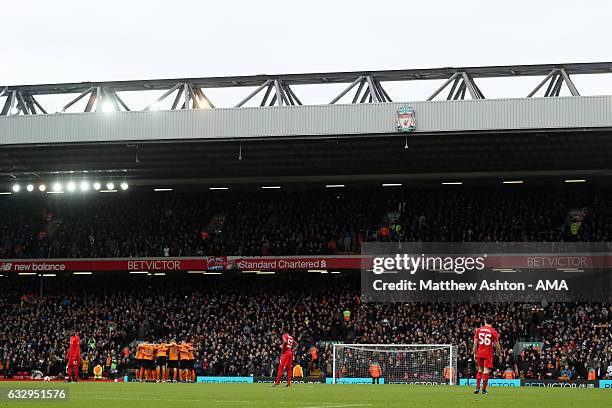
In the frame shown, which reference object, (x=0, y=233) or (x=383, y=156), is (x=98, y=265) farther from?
(x=383, y=156)

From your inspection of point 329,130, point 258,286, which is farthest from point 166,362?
point 329,130

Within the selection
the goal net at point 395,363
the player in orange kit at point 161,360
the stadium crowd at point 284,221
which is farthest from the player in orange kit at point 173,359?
the stadium crowd at point 284,221

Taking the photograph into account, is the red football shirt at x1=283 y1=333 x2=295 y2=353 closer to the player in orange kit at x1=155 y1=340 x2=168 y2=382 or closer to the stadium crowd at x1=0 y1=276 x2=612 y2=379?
the stadium crowd at x1=0 y1=276 x2=612 y2=379

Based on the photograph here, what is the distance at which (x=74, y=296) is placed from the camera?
51188mm

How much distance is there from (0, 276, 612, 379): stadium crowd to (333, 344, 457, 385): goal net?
21.6 inches

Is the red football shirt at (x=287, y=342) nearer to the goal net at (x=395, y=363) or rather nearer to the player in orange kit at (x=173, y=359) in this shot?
the goal net at (x=395, y=363)

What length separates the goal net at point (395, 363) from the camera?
3850 cm

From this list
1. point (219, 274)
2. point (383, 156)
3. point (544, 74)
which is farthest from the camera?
point (219, 274)

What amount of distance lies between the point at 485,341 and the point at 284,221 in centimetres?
2577

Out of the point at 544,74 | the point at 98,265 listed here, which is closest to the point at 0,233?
the point at 98,265

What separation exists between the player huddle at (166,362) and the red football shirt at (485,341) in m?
19.3

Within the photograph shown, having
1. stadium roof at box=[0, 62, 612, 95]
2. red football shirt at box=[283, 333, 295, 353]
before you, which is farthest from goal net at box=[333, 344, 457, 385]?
stadium roof at box=[0, 62, 612, 95]

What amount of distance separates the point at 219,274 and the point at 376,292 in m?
9.32

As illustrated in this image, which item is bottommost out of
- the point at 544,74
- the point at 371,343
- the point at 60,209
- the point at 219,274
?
the point at 371,343
